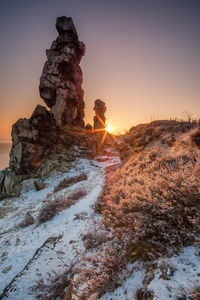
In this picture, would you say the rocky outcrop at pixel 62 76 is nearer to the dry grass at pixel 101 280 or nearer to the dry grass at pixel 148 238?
the dry grass at pixel 148 238

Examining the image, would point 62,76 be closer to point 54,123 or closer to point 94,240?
point 54,123

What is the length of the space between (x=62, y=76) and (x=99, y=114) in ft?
67.1

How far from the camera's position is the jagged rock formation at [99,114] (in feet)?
160

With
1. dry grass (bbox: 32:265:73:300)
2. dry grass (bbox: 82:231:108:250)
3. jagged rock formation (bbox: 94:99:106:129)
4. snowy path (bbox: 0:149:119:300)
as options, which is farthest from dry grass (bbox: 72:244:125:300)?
jagged rock formation (bbox: 94:99:106:129)

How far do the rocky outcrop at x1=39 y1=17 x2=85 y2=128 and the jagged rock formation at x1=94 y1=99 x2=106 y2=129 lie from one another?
50.4 feet

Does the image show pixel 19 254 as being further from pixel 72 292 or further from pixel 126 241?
pixel 126 241

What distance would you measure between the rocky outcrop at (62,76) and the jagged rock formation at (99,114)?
1537 cm

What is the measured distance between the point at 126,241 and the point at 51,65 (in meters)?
36.0

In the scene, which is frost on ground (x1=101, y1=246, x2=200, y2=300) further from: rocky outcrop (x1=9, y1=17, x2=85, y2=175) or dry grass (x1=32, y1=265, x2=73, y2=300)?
rocky outcrop (x1=9, y1=17, x2=85, y2=175)

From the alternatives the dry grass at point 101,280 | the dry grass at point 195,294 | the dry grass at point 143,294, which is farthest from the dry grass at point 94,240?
the dry grass at point 195,294

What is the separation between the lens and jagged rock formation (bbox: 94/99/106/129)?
48.7 m

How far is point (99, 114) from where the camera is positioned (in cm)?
4991

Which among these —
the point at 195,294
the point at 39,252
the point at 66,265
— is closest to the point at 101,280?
the point at 195,294

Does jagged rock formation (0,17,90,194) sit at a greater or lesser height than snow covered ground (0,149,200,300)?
greater
